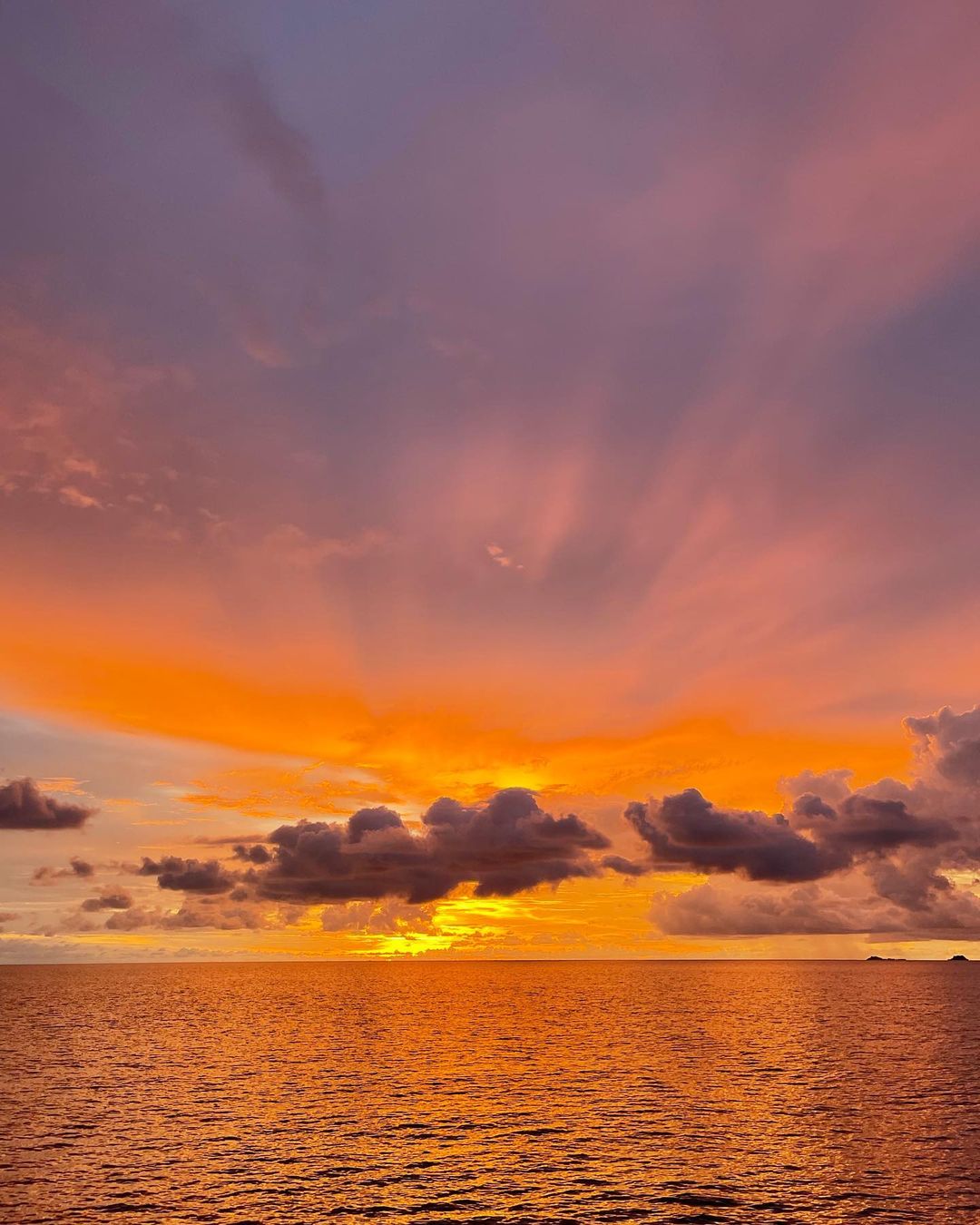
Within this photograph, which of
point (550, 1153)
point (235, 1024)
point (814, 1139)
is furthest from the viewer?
point (235, 1024)

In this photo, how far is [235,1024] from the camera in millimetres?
170375

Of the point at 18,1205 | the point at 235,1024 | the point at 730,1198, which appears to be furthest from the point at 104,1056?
the point at 730,1198

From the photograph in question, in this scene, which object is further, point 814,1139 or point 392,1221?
point 814,1139

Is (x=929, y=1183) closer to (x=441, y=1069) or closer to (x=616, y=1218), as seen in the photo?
(x=616, y=1218)

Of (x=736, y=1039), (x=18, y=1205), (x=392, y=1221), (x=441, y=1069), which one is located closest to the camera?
(x=392, y=1221)

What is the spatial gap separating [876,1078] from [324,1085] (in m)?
57.5

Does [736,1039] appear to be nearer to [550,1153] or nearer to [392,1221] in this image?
[550,1153]

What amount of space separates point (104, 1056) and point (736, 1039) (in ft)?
291

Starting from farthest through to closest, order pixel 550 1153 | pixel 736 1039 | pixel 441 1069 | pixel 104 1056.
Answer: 1. pixel 736 1039
2. pixel 104 1056
3. pixel 441 1069
4. pixel 550 1153

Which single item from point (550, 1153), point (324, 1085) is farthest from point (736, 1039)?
point (550, 1153)

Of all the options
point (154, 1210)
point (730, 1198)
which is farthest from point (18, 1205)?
point (730, 1198)

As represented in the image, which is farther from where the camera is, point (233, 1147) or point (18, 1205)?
point (233, 1147)

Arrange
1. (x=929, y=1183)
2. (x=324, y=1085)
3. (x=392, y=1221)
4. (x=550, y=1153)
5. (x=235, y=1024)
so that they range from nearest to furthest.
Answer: (x=392, y=1221), (x=929, y=1183), (x=550, y=1153), (x=324, y=1085), (x=235, y=1024)

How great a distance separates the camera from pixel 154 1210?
165ft
